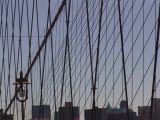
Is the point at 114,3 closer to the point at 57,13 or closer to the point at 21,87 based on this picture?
the point at 21,87

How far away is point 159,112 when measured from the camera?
371 inches

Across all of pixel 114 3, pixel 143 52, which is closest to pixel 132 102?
pixel 143 52

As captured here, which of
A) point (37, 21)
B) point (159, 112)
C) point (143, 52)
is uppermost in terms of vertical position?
point (37, 21)

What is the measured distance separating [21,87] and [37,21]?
5.45ft

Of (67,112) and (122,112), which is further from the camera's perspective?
(67,112)

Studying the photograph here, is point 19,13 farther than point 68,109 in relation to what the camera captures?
Yes

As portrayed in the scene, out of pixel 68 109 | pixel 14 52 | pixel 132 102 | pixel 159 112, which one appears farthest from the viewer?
pixel 14 52

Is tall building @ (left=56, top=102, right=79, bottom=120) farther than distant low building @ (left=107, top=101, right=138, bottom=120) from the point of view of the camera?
Yes

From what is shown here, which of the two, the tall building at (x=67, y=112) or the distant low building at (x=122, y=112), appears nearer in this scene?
the distant low building at (x=122, y=112)

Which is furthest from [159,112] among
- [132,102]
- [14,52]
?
[14,52]

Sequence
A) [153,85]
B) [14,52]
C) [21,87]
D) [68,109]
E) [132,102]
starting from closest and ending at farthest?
1. [153,85]
2. [132,102]
3. [68,109]
4. [21,87]
5. [14,52]

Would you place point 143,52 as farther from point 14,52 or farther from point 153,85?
point 14,52

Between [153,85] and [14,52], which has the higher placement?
[14,52]

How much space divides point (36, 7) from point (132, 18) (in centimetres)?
419
